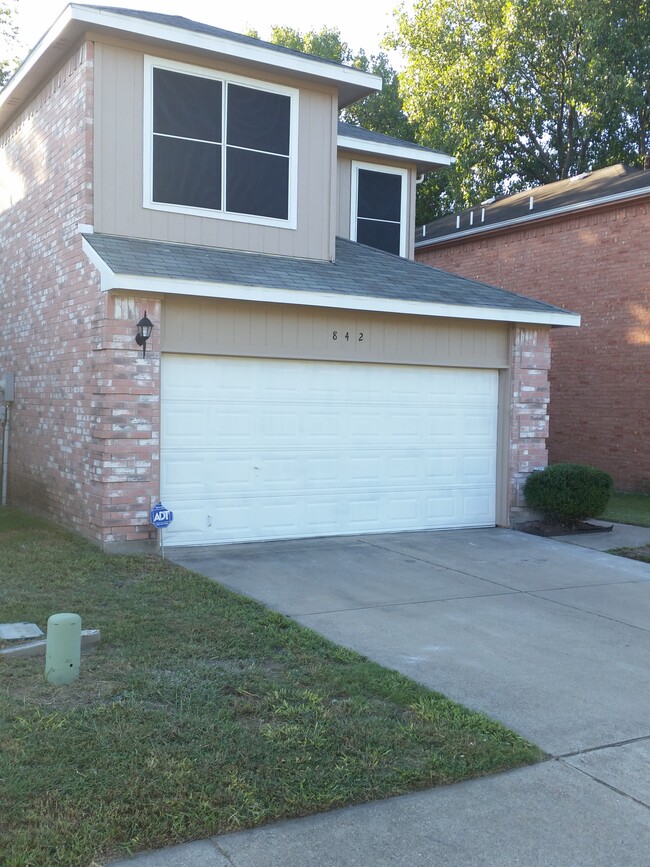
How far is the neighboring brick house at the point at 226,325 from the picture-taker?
9.58 meters

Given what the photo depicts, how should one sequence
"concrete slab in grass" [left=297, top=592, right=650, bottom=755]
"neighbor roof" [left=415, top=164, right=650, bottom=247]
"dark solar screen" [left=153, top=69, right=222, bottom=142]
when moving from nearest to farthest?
"concrete slab in grass" [left=297, top=592, right=650, bottom=755] → "dark solar screen" [left=153, top=69, right=222, bottom=142] → "neighbor roof" [left=415, top=164, right=650, bottom=247]

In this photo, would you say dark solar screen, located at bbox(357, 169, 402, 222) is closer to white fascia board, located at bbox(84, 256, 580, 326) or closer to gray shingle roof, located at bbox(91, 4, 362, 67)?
gray shingle roof, located at bbox(91, 4, 362, 67)

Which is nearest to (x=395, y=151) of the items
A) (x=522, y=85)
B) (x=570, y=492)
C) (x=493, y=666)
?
(x=570, y=492)

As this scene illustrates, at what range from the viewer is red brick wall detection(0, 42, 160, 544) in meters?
9.30

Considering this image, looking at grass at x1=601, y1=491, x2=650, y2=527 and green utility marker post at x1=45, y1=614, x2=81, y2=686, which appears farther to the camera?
grass at x1=601, y1=491, x2=650, y2=527

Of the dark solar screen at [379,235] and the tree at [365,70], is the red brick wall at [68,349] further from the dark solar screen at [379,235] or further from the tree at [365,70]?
the tree at [365,70]

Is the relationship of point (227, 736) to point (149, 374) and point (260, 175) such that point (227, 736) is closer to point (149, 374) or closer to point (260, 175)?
point (149, 374)

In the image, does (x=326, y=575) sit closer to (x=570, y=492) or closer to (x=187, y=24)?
(x=570, y=492)

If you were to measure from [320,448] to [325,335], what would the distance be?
1440 millimetres

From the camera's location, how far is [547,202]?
19.0 m

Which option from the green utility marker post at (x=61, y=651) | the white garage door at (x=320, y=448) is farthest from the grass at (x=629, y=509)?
the green utility marker post at (x=61, y=651)

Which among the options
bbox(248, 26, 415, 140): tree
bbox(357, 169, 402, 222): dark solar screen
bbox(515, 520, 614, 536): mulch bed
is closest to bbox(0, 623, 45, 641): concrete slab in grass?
bbox(515, 520, 614, 536): mulch bed

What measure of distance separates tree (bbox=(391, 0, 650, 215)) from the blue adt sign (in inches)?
897

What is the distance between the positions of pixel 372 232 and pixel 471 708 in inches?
430
